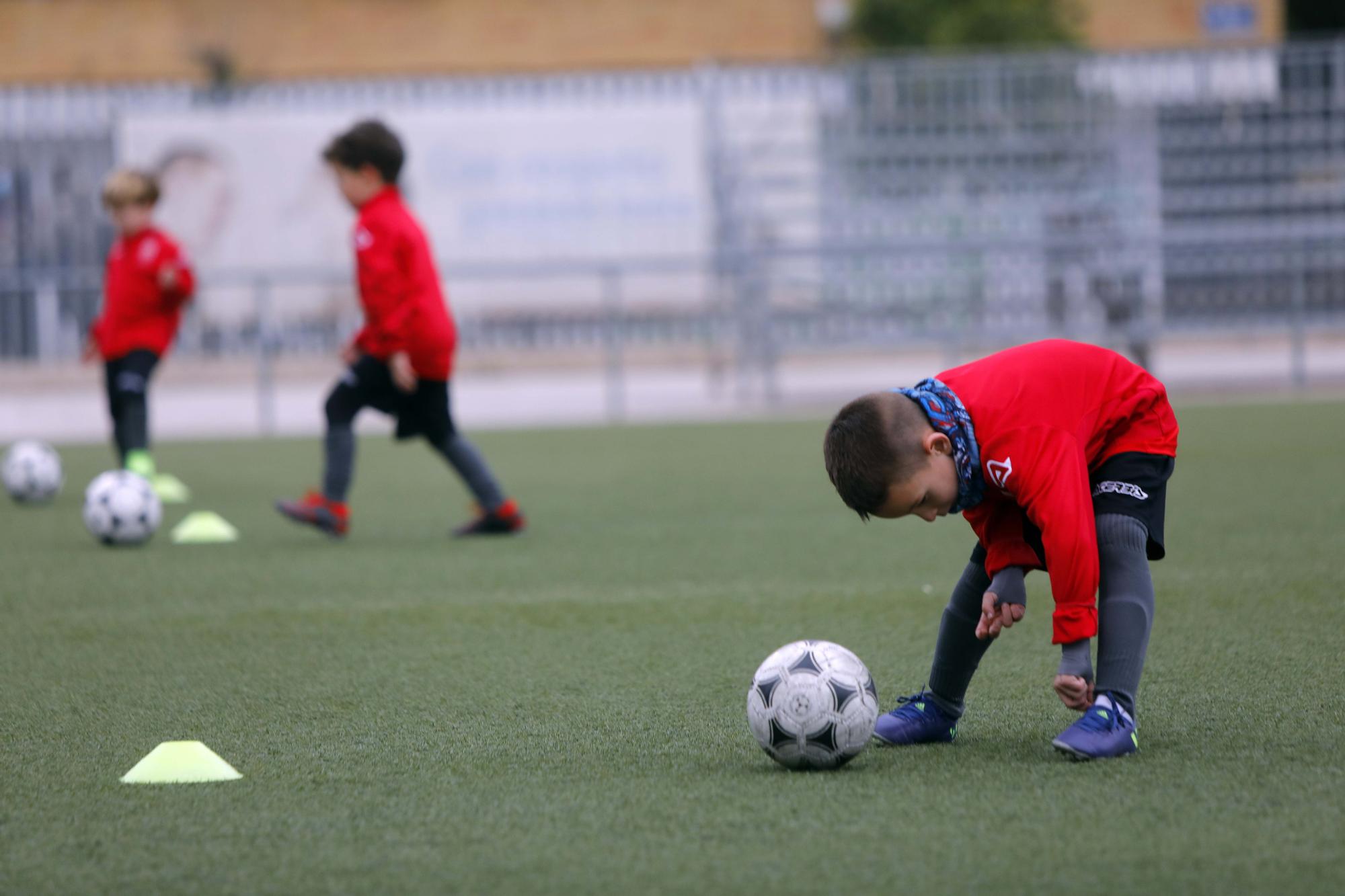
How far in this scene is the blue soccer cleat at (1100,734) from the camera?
10.1ft

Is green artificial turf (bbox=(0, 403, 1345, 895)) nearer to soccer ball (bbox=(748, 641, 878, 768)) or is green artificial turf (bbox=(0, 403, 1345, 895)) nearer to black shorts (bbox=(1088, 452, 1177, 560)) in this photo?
soccer ball (bbox=(748, 641, 878, 768))

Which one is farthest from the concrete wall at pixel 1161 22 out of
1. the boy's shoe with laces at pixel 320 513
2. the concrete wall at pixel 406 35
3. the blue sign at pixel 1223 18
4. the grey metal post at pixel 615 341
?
the boy's shoe with laces at pixel 320 513

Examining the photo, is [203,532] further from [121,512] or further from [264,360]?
[264,360]

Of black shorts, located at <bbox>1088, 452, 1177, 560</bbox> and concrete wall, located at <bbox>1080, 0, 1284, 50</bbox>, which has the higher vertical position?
concrete wall, located at <bbox>1080, 0, 1284, 50</bbox>

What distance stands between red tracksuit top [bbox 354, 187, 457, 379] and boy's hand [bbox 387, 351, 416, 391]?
0.03 m

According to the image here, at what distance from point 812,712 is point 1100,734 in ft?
1.77

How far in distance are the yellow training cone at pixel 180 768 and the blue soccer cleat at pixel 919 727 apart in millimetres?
1298

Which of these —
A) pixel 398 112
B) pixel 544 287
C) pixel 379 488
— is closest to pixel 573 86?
pixel 398 112

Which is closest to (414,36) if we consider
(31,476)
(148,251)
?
(31,476)

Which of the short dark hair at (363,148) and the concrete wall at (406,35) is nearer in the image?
the short dark hair at (363,148)

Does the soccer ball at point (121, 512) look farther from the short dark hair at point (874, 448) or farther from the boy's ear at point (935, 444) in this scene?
the boy's ear at point (935, 444)

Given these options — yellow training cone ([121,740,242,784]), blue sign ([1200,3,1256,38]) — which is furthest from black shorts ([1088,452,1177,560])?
blue sign ([1200,3,1256,38])

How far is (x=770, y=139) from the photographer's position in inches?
784

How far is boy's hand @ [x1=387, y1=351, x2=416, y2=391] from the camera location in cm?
650
